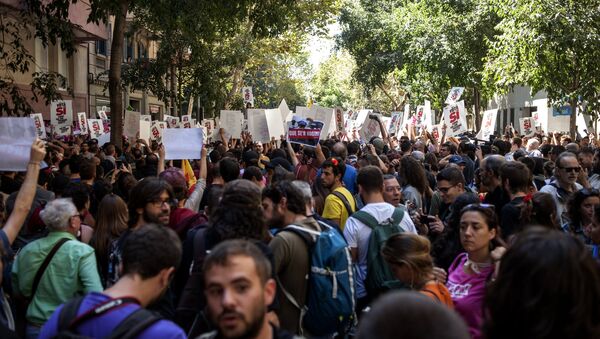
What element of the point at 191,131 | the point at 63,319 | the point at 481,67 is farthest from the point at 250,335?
the point at 481,67

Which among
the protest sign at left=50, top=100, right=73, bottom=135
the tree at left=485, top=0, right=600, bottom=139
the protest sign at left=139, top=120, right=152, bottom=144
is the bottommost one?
the protest sign at left=139, top=120, right=152, bottom=144

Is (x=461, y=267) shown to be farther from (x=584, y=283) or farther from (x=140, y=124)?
(x=140, y=124)

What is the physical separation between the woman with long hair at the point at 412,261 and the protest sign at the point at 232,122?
13765 mm

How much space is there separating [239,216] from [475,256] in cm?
146

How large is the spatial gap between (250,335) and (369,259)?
2756 millimetres

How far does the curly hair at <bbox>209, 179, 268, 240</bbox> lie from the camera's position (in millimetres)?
4172

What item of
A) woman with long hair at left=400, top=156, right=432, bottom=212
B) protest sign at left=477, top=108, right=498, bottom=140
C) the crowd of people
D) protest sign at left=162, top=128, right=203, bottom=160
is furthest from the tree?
woman with long hair at left=400, top=156, right=432, bottom=212

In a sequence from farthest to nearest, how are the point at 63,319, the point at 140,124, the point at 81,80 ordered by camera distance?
the point at 81,80 < the point at 140,124 < the point at 63,319

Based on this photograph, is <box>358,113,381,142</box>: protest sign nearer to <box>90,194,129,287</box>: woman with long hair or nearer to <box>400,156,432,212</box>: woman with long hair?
<box>400,156,432,212</box>: woman with long hair

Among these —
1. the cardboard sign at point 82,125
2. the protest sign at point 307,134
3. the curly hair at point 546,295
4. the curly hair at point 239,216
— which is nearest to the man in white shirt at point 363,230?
the curly hair at point 239,216

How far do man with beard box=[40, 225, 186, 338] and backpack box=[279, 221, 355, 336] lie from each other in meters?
1.19

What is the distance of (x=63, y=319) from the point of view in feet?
9.98

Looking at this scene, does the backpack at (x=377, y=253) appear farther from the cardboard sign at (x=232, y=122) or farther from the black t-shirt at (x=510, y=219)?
the cardboard sign at (x=232, y=122)

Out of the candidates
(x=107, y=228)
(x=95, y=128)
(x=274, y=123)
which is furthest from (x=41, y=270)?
(x=95, y=128)
